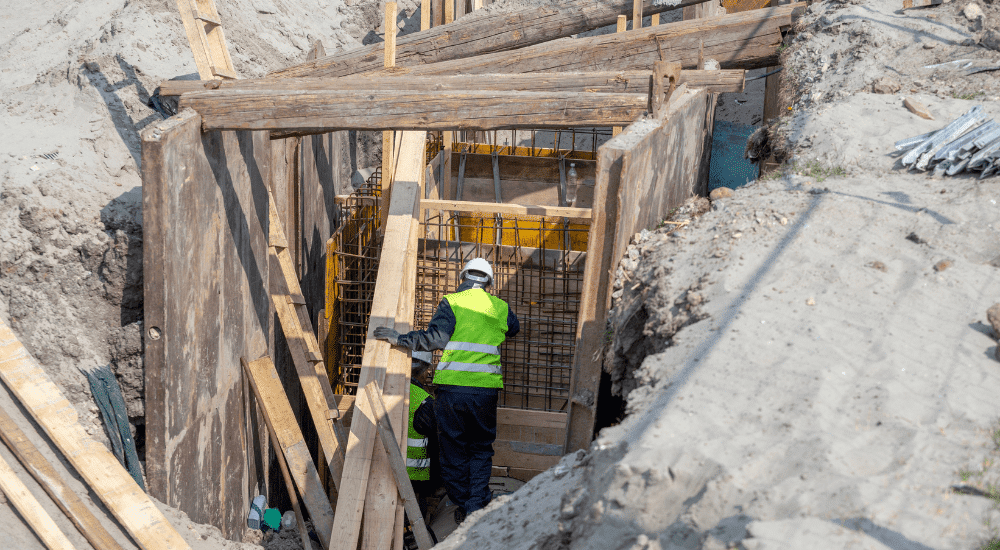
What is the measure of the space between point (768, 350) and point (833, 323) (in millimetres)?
367

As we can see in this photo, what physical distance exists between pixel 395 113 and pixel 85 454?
2.50 metres

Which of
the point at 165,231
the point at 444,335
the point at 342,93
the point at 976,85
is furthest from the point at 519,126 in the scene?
the point at 976,85

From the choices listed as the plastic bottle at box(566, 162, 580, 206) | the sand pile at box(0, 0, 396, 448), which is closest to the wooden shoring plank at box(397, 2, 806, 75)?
the sand pile at box(0, 0, 396, 448)

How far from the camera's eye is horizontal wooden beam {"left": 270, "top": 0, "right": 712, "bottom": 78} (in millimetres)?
6464

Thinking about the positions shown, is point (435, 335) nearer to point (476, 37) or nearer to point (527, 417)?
point (527, 417)

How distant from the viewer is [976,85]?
5.30 meters

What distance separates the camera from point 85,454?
3.84 metres

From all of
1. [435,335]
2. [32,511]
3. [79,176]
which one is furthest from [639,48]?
[32,511]

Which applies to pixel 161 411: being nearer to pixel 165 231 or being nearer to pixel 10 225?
pixel 165 231

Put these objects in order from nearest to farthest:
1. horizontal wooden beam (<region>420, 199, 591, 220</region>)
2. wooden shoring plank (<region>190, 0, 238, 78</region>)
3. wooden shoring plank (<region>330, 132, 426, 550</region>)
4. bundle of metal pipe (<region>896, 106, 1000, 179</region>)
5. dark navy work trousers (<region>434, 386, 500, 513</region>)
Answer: bundle of metal pipe (<region>896, 106, 1000, 179</region>)
wooden shoring plank (<region>330, 132, 426, 550</region>)
wooden shoring plank (<region>190, 0, 238, 78</region>)
dark navy work trousers (<region>434, 386, 500, 513</region>)
horizontal wooden beam (<region>420, 199, 591, 220</region>)

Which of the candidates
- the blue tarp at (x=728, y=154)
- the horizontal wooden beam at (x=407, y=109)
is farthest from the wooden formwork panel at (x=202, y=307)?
the blue tarp at (x=728, y=154)

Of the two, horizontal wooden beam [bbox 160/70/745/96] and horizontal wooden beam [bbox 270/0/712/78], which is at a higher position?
horizontal wooden beam [bbox 270/0/712/78]

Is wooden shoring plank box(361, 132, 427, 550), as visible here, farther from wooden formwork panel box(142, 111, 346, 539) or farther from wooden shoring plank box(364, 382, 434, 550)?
wooden formwork panel box(142, 111, 346, 539)

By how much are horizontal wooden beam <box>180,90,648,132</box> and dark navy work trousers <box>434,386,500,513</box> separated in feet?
6.68
